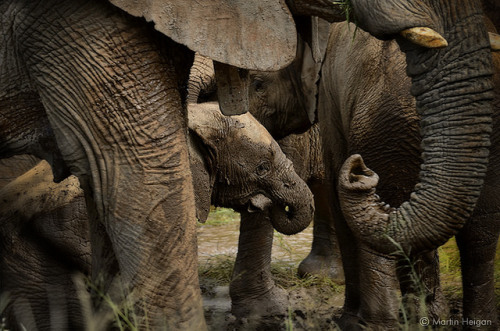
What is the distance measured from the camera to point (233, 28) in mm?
3445

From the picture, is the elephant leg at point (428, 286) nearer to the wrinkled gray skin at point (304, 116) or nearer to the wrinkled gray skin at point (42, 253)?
the wrinkled gray skin at point (304, 116)

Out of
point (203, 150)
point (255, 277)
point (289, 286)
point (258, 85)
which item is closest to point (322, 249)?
point (289, 286)

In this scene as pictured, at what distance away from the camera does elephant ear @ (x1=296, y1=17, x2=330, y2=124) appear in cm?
404

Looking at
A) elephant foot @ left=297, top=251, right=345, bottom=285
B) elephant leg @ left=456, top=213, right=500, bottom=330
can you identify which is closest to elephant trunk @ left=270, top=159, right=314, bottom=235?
elephant leg @ left=456, top=213, right=500, bottom=330

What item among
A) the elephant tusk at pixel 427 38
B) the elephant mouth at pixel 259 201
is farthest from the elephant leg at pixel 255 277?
the elephant tusk at pixel 427 38

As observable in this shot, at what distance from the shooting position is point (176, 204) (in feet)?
11.5

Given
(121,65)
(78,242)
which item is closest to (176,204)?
(121,65)

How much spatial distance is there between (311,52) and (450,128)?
1.30m

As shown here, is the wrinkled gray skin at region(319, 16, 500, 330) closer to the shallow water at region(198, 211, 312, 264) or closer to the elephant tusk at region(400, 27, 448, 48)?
the elephant tusk at region(400, 27, 448, 48)

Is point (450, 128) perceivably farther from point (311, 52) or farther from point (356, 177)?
point (311, 52)

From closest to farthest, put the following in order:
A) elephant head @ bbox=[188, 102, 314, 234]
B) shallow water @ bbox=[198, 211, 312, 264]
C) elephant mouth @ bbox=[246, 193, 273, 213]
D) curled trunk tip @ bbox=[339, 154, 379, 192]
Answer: curled trunk tip @ bbox=[339, 154, 379, 192] < elephant head @ bbox=[188, 102, 314, 234] < elephant mouth @ bbox=[246, 193, 273, 213] < shallow water @ bbox=[198, 211, 312, 264]

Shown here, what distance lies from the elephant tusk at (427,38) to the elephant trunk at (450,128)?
0.09 m

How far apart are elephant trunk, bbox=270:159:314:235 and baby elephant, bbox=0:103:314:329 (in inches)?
8.6

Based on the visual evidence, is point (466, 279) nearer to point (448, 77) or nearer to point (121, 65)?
point (448, 77)
